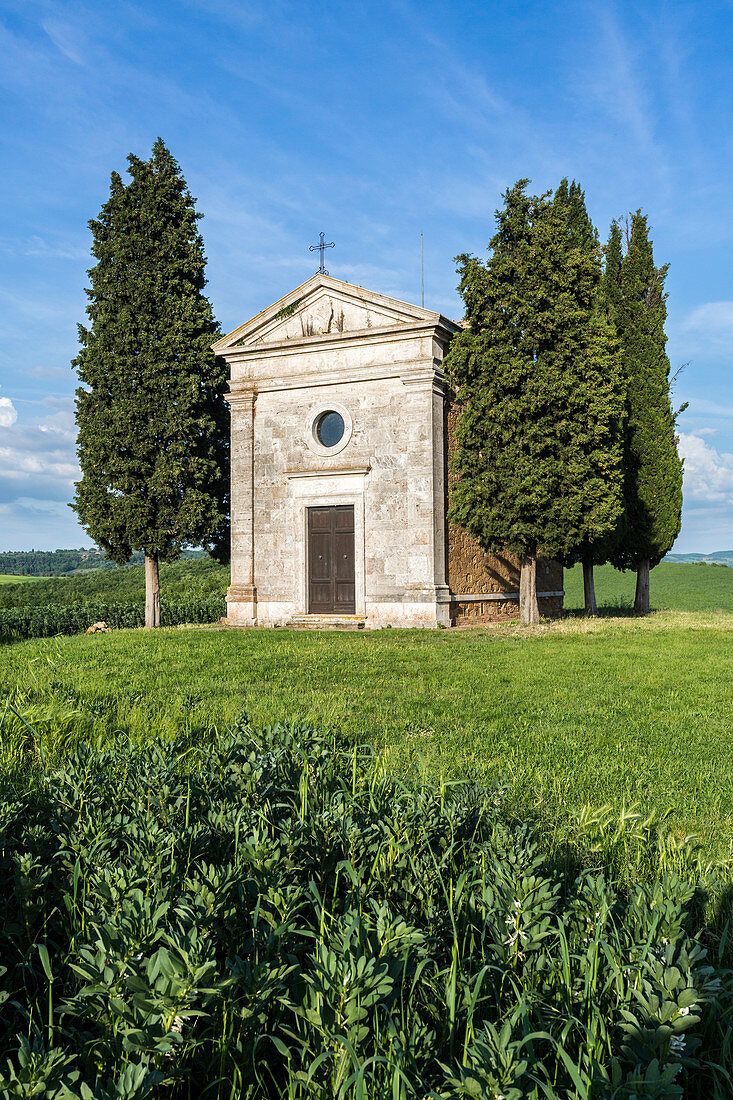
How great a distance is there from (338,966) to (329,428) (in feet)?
Answer: 54.6

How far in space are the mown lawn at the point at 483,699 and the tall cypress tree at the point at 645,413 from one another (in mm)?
8693

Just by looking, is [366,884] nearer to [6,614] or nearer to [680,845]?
[680,845]

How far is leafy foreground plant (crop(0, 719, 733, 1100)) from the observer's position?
168 cm

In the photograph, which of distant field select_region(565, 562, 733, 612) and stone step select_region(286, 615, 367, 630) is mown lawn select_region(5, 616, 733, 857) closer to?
stone step select_region(286, 615, 367, 630)

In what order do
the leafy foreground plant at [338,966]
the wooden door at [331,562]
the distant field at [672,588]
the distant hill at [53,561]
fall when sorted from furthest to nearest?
the distant hill at [53,561] < the distant field at [672,588] < the wooden door at [331,562] < the leafy foreground plant at [338,966]

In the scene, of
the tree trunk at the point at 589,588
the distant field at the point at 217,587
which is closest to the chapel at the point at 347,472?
the tree trunk at the point at 589,588

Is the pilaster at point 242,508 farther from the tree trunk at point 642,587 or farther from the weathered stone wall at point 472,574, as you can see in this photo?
the tree trunk at point 642,587

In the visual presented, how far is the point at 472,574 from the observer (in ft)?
58.2

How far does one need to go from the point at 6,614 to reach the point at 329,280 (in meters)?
12.5

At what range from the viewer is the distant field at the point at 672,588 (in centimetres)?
3125

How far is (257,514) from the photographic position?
60.4 ft

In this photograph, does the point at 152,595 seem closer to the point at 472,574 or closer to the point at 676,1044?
the point at 472,574

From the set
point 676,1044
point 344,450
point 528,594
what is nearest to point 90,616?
point 344,450

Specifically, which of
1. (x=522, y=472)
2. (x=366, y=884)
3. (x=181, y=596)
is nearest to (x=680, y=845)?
(x=366, y=884)
